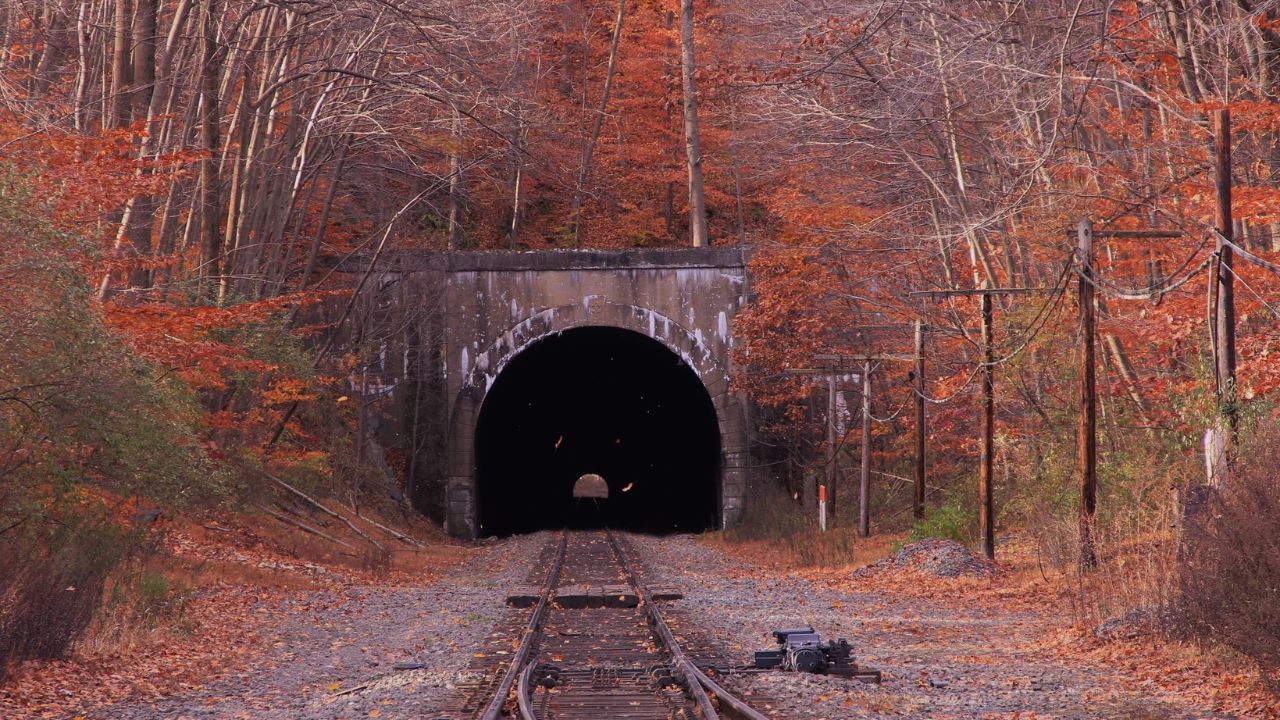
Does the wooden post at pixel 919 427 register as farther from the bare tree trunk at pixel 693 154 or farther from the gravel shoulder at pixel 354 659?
the bare tree trunk at pixel 693 154

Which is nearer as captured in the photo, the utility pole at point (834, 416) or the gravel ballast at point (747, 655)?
the gravel ballast at point (747, 655)

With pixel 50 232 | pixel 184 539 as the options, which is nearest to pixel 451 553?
pixel 184 539

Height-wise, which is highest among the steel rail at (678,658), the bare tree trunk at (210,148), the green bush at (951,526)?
the bare tree trunk at (210,148)

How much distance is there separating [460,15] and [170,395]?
10899mm

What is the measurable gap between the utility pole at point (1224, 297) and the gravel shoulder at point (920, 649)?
2719 mm

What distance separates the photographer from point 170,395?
15234 mm

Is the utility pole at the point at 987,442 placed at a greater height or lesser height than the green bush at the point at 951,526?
greater

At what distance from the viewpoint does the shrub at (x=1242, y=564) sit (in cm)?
898

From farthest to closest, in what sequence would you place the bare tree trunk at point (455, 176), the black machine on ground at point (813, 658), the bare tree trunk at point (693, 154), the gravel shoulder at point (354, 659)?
the bare tree trunk at point (693, 154)
the bare tree trunk at point (455, 176)
the black machine on ground at point (813, 658)
the gravel shoulder at point (354, 659)

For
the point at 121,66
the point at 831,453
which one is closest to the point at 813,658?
the point at 121,66

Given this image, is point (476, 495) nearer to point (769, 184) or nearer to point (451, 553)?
point (451, 553)

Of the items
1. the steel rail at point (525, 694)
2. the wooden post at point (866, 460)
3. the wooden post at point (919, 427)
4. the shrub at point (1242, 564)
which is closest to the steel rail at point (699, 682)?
the steel rail at point (525, 694)

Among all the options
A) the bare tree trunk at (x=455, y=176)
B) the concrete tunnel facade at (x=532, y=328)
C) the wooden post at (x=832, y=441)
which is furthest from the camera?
the concrete tunnel facade at (x=532, y=328)

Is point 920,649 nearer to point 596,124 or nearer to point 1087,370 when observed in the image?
point 1087,370
